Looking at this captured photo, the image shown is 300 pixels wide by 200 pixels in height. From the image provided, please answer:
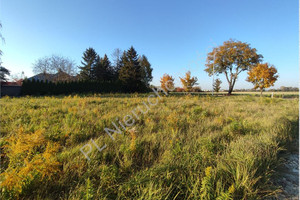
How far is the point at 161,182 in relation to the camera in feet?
4.01

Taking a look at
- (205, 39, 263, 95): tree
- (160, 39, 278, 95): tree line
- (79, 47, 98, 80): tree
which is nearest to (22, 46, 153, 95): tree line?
(79, 47, 98, 80): tree

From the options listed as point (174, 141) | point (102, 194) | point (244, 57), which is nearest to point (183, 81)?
point (244, 57)

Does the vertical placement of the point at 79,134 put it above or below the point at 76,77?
below

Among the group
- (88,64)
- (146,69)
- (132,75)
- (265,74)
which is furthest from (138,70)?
(265,74)

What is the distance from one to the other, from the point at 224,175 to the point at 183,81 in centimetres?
1916

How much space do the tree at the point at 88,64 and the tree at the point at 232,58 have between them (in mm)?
29485

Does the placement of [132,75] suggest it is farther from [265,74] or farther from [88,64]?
[265,74]

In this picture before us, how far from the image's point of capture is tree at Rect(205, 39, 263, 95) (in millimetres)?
22094

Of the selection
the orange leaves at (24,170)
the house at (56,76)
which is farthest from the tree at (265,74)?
the house at (56,76)

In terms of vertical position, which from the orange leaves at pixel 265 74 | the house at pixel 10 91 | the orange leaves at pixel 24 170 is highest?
the orange leaves at pixel 265 74

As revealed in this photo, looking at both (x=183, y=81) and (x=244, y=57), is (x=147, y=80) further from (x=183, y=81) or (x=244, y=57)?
(x=244, y=57)

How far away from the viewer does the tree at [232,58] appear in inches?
870

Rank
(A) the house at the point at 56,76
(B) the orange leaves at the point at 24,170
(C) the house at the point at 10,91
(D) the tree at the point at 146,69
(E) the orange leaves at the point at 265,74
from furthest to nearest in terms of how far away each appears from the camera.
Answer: (D) the tree at the point at 146,69 → (A) the house at the point at 56,76 → (E) the orange leaves at the point at 265,74 → (C) the house at the point at 10,91 → (B) the orange leaves at the point at 24,170

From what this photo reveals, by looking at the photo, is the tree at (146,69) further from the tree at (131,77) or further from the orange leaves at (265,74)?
the orange leaves at (265,74)
